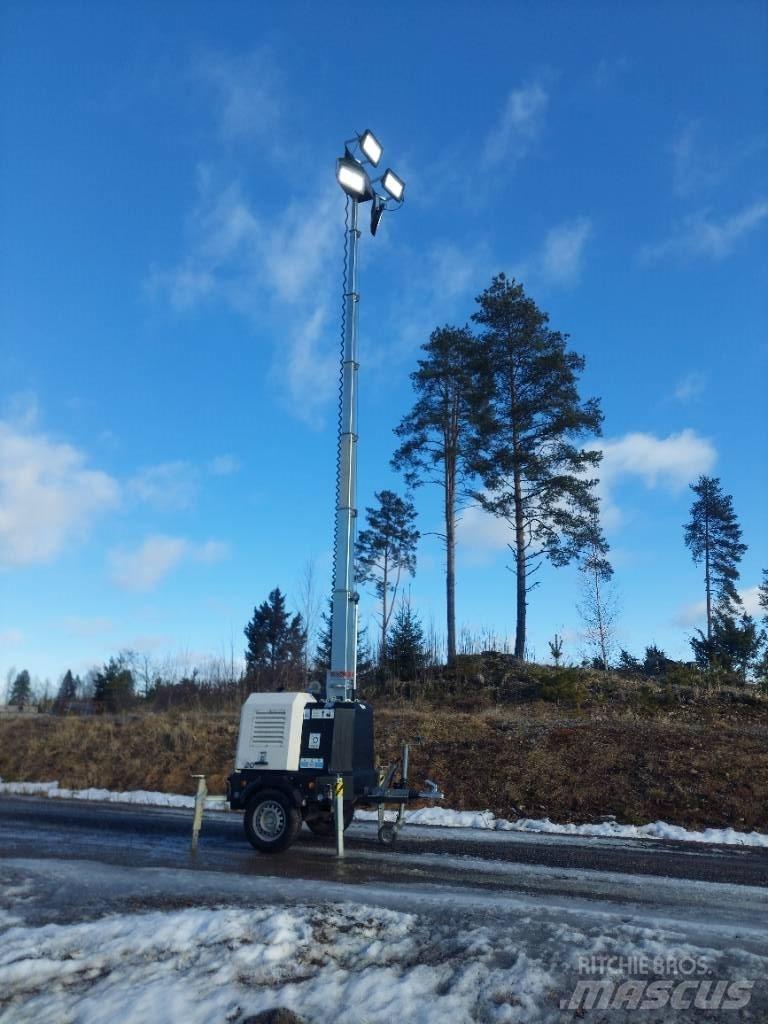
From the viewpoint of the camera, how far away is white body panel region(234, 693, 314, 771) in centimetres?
1045

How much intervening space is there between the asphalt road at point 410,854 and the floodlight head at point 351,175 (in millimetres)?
11173

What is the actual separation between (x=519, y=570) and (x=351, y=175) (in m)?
19.1

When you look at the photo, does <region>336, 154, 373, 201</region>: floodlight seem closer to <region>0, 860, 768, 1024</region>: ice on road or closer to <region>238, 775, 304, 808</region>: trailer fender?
<region>238, 775, 304, 808</region>: trailer fender

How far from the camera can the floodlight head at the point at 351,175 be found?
1330 cm

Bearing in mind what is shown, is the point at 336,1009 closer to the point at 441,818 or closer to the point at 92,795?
the point at 441,818

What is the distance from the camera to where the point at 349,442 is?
1291cm

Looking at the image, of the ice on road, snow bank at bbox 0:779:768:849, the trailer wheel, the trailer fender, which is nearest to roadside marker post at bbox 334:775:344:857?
the trailer fender

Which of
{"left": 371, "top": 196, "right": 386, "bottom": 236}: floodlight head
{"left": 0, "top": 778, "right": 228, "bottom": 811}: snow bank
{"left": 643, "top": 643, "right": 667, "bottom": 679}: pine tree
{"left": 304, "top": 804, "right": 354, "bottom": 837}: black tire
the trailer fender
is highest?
{"left": 371, "top": 196, "right": 386, "bottom": 236}: floodlight head

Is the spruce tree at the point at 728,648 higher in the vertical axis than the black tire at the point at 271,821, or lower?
higher

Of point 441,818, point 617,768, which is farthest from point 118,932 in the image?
point 617,768

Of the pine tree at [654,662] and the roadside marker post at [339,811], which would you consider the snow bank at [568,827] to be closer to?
the roadside marker post at [339,811]

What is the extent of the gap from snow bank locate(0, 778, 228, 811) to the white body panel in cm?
629

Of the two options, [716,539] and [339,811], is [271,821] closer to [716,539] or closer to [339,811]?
[339,811]

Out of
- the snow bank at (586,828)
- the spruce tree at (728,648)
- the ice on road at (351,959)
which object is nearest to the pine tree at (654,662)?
the spruce tree at (728,648)
